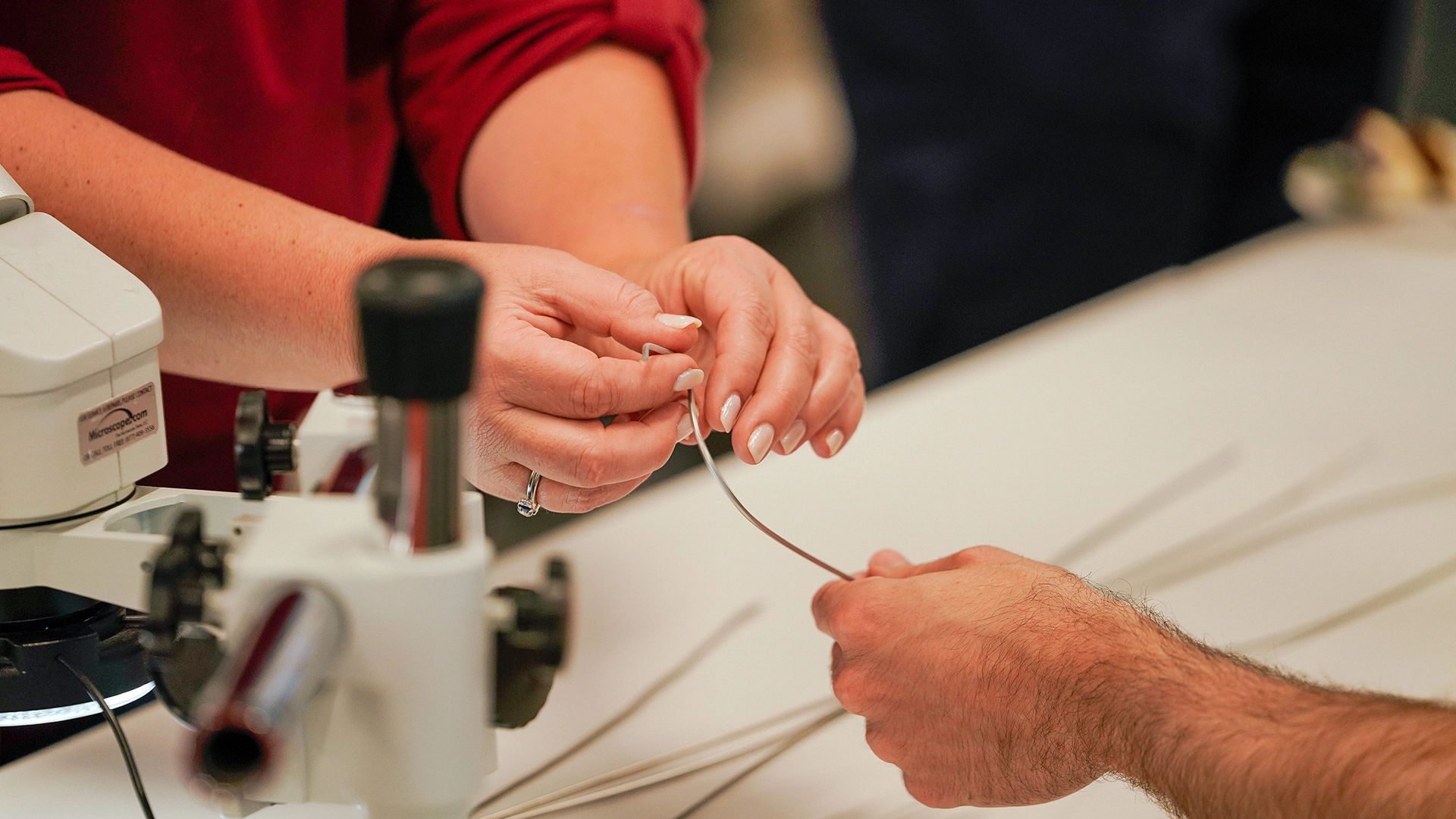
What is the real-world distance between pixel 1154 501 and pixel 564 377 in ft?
2.39

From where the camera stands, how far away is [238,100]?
32.7 inches

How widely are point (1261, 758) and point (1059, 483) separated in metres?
0.64

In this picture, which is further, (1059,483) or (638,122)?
(1059,483)

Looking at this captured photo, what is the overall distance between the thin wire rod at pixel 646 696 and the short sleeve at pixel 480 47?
1.41 ft

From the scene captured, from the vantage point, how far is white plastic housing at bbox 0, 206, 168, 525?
529 mm

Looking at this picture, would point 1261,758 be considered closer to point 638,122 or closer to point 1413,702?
point 1413,702

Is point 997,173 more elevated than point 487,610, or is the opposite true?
point 487,610

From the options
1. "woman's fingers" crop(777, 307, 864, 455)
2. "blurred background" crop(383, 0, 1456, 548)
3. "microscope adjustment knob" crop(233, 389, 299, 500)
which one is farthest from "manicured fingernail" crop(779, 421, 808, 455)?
"blurred background" crop(383, 0, 1456, 548)

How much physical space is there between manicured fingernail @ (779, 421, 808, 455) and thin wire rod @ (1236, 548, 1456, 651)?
423 millimetres

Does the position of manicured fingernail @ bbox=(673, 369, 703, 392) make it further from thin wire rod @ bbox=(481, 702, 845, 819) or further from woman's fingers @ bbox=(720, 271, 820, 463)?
Answer: thin wire rod @ bbox=(481, 702, 845, 819)

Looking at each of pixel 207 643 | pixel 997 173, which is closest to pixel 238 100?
pixel 207 643

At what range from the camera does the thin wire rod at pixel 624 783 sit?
0.74m

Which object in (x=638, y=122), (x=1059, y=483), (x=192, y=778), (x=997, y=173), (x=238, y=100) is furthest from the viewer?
(x=997, y=173)

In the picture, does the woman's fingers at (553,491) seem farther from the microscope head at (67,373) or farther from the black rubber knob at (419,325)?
the black rubber knob at (419,325)
